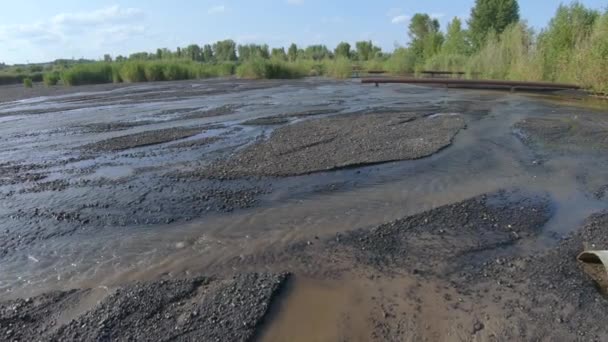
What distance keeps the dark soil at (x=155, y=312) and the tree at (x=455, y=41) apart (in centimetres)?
4372

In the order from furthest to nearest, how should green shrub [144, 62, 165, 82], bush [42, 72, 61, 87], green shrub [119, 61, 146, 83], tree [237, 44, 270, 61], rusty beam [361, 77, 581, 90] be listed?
tree [237, 44, 270, 61], green shrub [144, 62, 165, 82], bush [42, 72, 61, 87], green shrub [119, 61, 146, 83], rusty beam [361, 77, 581, 90]

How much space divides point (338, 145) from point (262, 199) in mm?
3674

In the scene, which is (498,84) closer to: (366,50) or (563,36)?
(563,36)

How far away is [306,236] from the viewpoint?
17.1 ft

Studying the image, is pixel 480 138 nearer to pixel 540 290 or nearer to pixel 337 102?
pixel 540 290

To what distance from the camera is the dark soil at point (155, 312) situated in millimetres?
3287

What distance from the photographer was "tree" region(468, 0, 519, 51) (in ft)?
143

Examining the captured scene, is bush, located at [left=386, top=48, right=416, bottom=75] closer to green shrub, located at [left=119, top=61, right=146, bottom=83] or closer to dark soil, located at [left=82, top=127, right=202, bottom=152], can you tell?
green shrub, located at [left=119, top=61, right=146, bottom=83]

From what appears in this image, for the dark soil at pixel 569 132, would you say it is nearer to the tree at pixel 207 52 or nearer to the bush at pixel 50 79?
the bush at pixel 50 79

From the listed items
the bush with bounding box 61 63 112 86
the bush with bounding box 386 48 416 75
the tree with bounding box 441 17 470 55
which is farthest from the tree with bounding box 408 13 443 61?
the bush with bounding box 61 63 112 86

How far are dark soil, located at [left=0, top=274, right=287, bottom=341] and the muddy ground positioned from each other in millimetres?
17

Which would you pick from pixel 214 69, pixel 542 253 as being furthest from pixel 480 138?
pixel 214 69

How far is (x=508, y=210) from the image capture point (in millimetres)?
5824

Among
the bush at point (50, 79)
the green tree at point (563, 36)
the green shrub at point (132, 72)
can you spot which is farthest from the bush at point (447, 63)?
the bush at point (50, 79)
